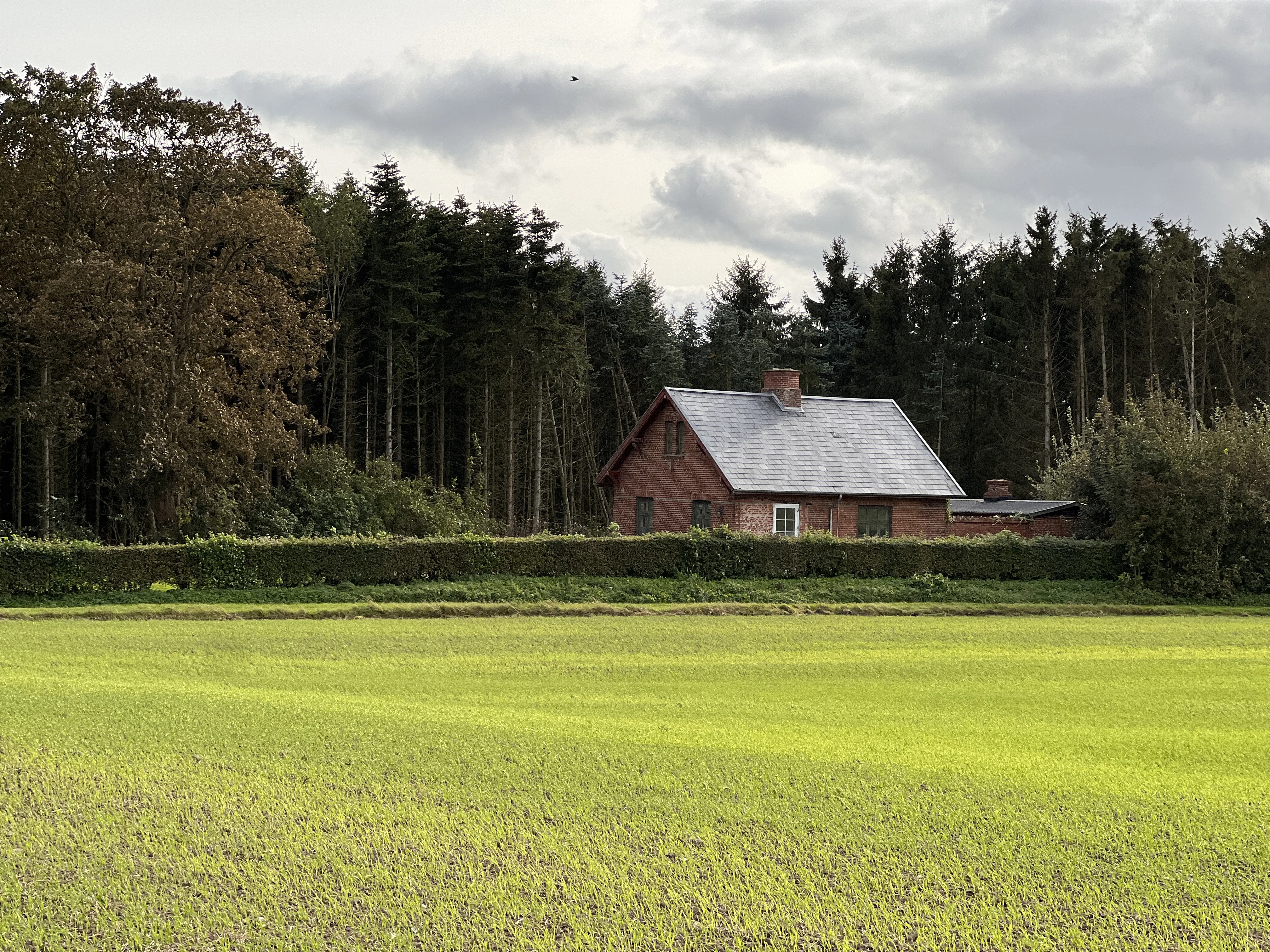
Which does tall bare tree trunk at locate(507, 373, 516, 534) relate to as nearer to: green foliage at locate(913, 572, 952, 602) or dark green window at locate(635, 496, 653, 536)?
dark green window at locate(635, 496, 653, 536)

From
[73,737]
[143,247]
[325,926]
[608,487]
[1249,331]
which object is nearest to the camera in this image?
[325,926]

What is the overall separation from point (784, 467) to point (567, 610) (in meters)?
13.1

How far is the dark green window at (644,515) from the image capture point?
127 feet

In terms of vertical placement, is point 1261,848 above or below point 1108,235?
below

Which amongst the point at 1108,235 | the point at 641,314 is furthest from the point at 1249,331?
the point at 641,314

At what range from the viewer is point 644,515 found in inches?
1542

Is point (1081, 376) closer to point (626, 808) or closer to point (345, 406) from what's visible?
point (345, 406)

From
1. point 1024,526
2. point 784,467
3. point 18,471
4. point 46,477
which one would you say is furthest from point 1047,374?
point 18,471

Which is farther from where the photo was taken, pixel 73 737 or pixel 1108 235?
pixel 1108 235

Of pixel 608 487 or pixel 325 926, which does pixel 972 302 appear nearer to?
pixel 608 487

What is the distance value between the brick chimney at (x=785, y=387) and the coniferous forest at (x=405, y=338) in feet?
24.8

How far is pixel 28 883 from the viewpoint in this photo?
665 cm

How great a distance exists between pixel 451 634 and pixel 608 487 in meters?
23.4

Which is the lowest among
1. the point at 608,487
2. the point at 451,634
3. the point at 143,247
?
the point at 451,634
